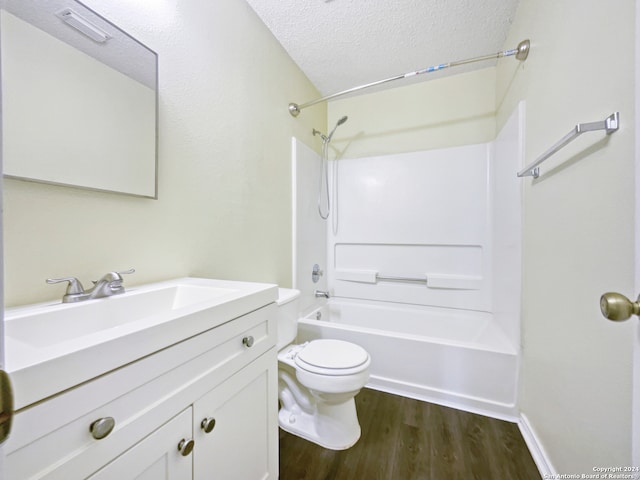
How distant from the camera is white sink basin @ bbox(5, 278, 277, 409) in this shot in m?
0.41

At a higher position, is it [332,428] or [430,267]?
[430,267]

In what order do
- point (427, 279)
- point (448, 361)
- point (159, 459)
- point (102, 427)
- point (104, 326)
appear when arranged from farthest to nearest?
1. point (427, 279)
2. point (448, 361)
3. point (104, 326)
4. point (159, 459)
5. point (102, 427)

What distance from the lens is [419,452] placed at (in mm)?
1263

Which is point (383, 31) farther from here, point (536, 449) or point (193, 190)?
point (536, 449)

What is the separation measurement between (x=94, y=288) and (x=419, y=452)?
60.0 inches

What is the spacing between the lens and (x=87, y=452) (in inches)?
18.3

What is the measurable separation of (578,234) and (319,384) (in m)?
1.18

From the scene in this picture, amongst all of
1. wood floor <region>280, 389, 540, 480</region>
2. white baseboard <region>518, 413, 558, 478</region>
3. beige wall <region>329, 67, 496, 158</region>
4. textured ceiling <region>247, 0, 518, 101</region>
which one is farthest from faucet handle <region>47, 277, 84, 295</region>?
beige wall <region>329, 67, 496, 158</region>

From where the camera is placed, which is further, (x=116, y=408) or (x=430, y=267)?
(x=430, y=267)

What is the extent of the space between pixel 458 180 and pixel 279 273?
1649mm

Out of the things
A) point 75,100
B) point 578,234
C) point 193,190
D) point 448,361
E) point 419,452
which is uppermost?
point 75,100

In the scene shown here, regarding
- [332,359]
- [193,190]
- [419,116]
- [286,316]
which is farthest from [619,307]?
[419,116]

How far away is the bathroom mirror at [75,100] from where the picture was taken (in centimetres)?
71

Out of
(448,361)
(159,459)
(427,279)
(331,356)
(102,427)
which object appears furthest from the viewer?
(427,279)
